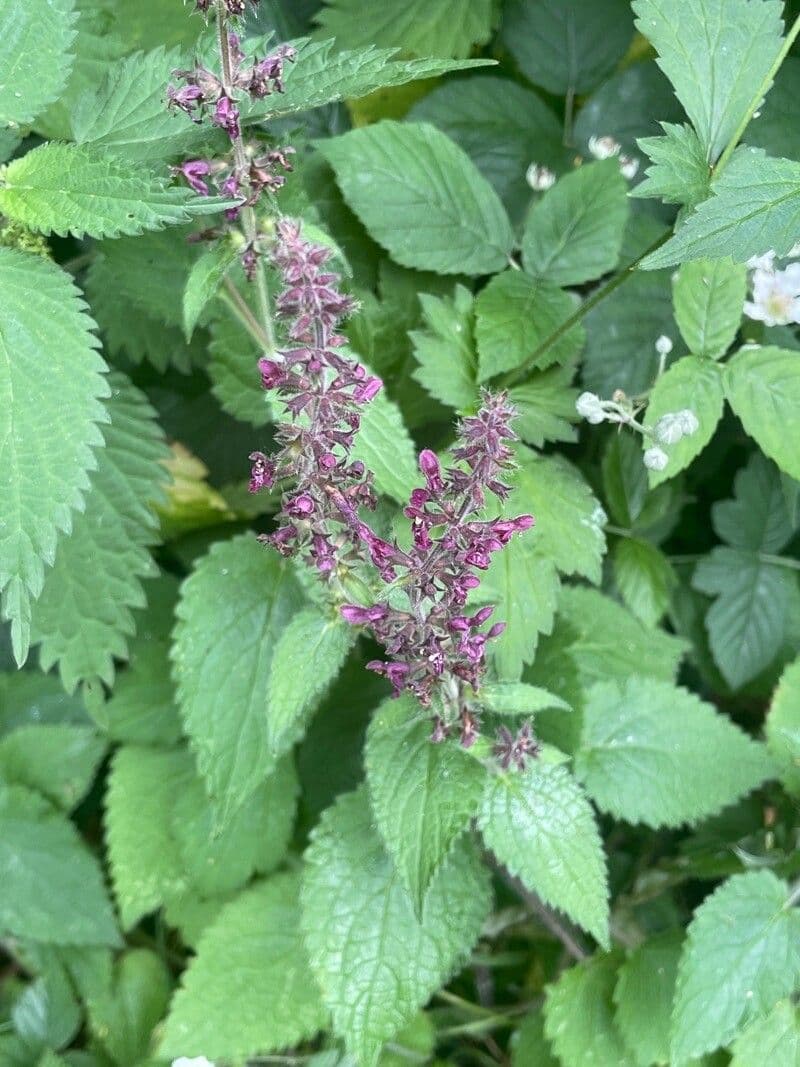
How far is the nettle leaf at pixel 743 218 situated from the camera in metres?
1.18

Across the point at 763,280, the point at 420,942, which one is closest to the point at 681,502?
the point at 763,280

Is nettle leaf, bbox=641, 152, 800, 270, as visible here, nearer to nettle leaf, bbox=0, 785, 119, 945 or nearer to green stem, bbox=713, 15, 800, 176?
green stem, bbox=713, 15, 800, 176

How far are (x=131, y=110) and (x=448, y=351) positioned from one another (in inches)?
25.2

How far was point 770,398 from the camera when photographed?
150cm

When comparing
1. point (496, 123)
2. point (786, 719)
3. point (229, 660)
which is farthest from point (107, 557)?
point (786, 719)

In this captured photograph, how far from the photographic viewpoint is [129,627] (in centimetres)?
171

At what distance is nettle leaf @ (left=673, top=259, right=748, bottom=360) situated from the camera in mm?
1513

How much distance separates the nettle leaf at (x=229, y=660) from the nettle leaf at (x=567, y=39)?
1.23m

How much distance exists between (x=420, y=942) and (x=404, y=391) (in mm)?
1056

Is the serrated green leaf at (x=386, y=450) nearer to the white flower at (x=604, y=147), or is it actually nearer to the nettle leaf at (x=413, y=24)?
the white flower at (x=604, y=147)

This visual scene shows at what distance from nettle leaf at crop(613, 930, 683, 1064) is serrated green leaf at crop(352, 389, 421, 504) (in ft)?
3.48

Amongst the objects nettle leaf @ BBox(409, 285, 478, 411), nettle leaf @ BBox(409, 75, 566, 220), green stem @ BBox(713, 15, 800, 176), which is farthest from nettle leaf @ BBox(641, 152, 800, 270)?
nettle leaf @ BBox(409, 75, 566, 220)

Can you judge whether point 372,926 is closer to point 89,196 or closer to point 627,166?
point 89,196

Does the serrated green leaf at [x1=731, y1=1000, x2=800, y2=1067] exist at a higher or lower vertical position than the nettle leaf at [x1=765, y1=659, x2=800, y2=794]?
lower
